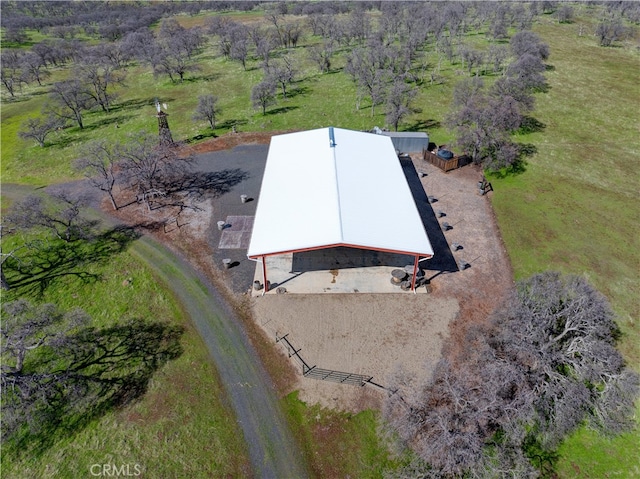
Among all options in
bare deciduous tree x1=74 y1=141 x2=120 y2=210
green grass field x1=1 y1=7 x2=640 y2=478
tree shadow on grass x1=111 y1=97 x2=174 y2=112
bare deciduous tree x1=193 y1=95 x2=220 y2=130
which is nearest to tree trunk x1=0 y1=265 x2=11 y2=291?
green grass field x1=1 y1=7 x2=640 y2=478

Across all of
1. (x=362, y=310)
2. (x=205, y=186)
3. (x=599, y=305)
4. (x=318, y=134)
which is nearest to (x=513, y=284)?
(x=599, y=305)

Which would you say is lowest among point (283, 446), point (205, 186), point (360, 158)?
point (283, 446)

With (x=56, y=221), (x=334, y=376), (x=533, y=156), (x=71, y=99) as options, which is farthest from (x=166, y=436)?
(x=71, y=99)

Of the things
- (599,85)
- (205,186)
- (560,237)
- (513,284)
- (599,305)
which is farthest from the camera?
(599,85)

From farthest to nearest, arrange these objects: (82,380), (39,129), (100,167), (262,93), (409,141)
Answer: (262,93) → (39,129) → (409,141) → (100,167) → (82,380)

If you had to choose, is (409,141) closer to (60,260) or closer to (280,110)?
(280,110)

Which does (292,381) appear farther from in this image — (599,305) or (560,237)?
(560,237)

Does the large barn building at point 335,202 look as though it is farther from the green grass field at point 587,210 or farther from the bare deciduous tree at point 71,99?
the bare deciduous tree at point 71,99
